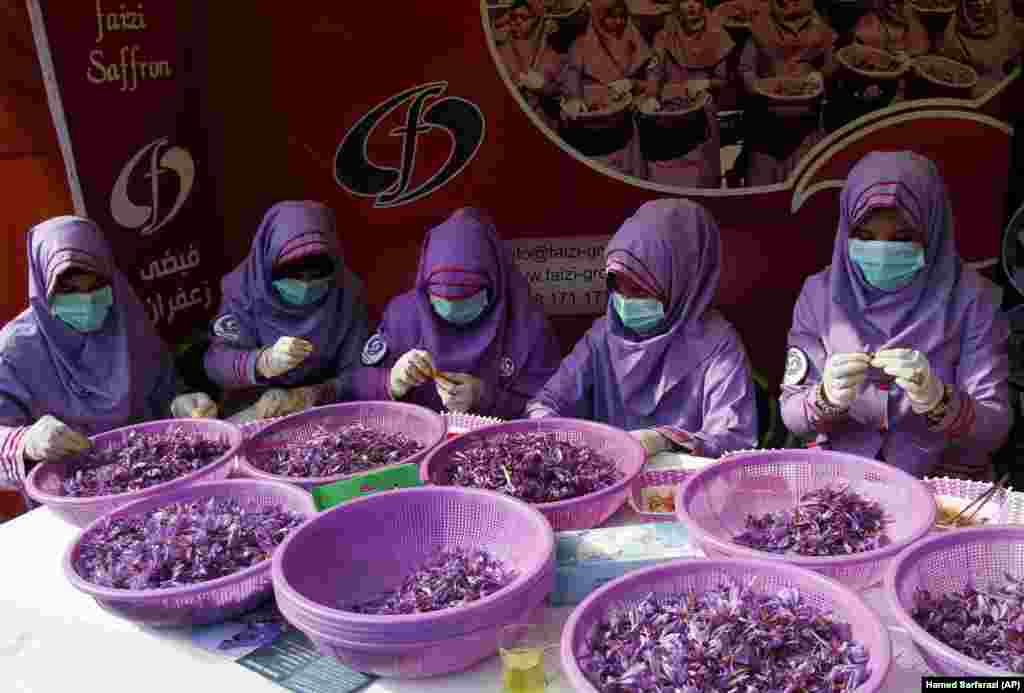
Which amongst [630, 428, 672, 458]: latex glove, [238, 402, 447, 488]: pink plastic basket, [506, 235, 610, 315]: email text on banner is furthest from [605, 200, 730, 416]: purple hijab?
[506, 235, 610, 315]: email text on banner

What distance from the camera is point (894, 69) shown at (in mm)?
3523

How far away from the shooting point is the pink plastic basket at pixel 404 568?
4.48 ft

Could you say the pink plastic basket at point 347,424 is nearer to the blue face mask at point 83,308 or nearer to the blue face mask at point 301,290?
the blue face mask at point 301,290

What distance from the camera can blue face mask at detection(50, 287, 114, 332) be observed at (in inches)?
107

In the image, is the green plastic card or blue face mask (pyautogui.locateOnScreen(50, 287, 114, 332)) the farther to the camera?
blue face mask (pyautogui.locateOnScreen(50, 287, 114, 332))

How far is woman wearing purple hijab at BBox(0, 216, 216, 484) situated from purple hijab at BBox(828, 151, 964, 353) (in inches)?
79.0

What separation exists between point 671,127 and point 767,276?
0.79m

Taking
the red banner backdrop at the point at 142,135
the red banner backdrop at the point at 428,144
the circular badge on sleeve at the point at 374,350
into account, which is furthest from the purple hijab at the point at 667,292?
the red banner backdrop at the point at 142,135

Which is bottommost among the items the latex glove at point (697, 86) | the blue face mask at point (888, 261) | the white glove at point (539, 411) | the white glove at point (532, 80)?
the white glove at point (539, 411)

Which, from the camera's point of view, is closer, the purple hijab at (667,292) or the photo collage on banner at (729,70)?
the purple hijab at (667,292)

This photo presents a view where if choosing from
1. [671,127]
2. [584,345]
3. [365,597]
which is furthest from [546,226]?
[365,597]

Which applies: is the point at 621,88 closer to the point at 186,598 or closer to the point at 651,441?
the point at 651,441

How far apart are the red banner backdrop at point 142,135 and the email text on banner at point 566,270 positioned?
1579 millimetres

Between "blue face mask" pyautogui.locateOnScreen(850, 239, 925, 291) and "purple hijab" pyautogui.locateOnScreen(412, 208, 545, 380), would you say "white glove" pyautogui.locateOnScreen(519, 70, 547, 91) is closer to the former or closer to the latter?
"purple hijab" pyautogui.locateOnScreen(412, 208, 545, 380)
